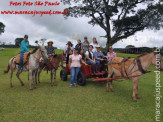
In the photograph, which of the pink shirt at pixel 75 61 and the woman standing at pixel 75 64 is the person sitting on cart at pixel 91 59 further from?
the pink shirt at pixel 75 61

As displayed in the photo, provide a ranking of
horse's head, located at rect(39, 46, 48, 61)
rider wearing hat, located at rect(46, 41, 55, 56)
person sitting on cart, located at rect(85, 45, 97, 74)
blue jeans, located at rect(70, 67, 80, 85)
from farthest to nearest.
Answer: rider wearing hat, located at rect(46, 41, 55, 56), blue jeans, located at rect(70, 67, 80, 85), person sitting on cart, located at rect(85, 45, 97, 74), horse's head, located at rect(39, 46, 48, 61)

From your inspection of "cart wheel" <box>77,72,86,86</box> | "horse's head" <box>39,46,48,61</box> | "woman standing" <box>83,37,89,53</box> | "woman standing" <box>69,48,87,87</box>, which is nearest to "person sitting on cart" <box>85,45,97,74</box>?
"woman standing" <box>69,48,87,87</box>

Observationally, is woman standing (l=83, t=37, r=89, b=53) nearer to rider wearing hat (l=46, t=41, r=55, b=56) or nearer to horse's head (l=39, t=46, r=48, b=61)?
rider wearing hat (l=46, t=41, r=55, b=56)

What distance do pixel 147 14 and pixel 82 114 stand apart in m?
20.8

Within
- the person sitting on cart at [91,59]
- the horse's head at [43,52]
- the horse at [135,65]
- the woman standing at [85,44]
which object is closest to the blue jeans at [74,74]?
the person sitting on cart at [91,59]

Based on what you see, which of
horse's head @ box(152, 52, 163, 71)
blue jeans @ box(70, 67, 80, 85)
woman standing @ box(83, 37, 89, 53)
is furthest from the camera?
woman standing @ box(83, 37, 89, 53)

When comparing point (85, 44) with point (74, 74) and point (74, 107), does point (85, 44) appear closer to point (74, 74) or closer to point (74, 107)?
point (74, 74)

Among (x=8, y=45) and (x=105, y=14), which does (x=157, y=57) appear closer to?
(x=105, y=14)

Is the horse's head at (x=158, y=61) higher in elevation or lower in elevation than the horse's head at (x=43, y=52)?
lower

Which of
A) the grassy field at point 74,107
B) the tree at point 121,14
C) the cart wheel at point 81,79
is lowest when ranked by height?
the grassy field at point 74,107

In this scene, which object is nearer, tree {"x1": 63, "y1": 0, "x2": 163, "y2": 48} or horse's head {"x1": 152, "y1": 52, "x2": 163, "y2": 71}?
horse's head {"x1": 152, "y1": 52, "x2": 163, "y2": 71}

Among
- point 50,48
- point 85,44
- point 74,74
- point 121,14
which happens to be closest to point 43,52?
point 50,48

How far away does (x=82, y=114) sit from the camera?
181 inches

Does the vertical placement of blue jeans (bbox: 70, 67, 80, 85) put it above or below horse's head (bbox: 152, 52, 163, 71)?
below
